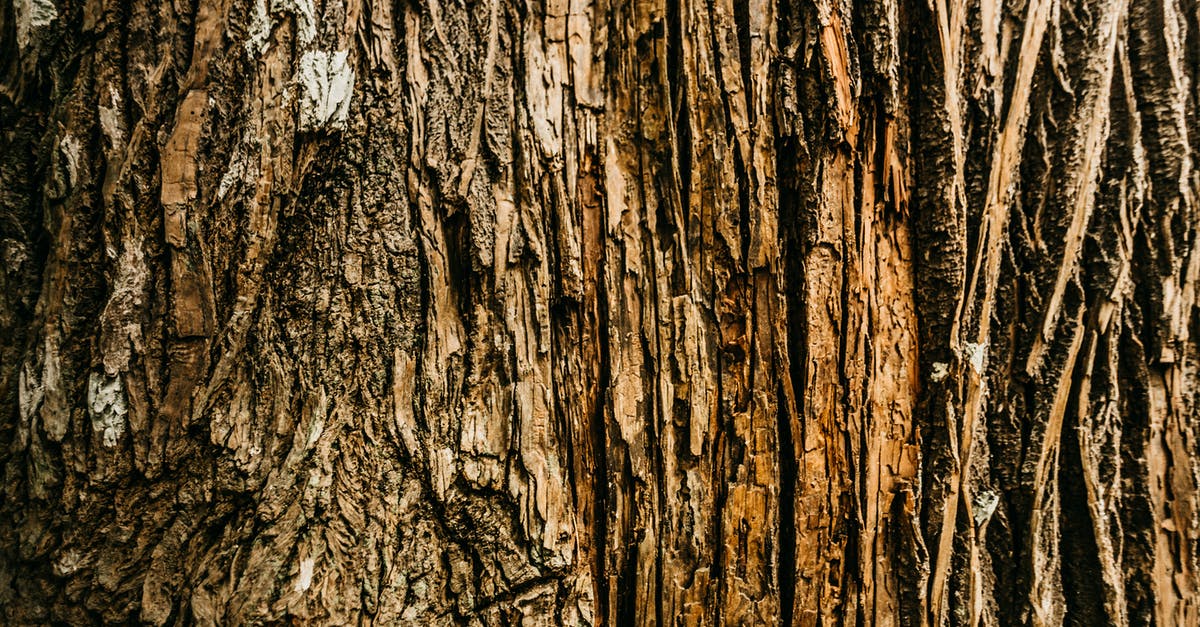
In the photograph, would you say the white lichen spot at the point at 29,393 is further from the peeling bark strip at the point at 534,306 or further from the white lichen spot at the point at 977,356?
the white lichen spot at the point at 977,356

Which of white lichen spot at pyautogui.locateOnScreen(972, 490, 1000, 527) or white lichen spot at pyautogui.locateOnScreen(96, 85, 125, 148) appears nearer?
white lichen spot at pyautogui.locateOnScreen(96, 85, 125, 148)

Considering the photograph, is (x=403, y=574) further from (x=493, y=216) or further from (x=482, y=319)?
(x=493, y=216)

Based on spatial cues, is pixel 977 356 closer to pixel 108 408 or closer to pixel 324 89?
pixel 324 89

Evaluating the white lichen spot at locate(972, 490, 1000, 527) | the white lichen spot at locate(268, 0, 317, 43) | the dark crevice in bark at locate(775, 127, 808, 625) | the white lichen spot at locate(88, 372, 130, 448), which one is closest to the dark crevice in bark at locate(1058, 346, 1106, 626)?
the white lichen spot at locate(972, 490, 1000, 527)

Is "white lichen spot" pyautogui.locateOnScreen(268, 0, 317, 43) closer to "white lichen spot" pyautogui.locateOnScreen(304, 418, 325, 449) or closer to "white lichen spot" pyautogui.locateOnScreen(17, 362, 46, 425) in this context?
"white lichen spot" pyautogui.locateOnScreen(304, 418, 325, 449)

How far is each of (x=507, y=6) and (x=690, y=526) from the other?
3.90 feet

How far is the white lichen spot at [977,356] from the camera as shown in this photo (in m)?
1.54

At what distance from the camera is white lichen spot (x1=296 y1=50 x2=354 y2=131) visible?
1406 millimetres

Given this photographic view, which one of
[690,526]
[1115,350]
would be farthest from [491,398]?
[1115,350]

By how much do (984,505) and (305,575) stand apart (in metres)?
1.52

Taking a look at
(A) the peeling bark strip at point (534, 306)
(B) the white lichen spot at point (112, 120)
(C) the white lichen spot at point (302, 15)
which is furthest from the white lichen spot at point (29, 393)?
(C) the white lichen spot at point (302, 15)

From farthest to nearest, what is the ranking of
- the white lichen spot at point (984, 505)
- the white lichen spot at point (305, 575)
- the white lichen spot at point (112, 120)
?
1. the white lichen spot at point (984, 505)
2. the white lichen spot at point (112, 120)
3. the white lichen spot at point (305, 575)

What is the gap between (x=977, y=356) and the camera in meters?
1.55

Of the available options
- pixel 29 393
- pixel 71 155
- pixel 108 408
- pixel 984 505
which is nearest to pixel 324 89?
pixel 71 155
